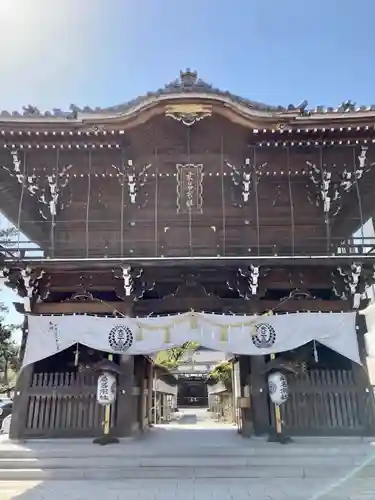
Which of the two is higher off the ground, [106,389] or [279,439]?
[106,389]

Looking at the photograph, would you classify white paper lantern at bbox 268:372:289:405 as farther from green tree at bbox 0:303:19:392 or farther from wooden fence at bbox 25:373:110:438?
green tree at bbox 0:303:19:392

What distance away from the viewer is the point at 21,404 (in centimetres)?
812

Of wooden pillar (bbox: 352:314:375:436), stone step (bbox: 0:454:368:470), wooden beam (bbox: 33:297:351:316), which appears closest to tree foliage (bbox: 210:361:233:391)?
wooden beam (bbox: 33:297:351:316)

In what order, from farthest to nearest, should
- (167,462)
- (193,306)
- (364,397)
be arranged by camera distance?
(193,306) < (364,397) < (167,462)

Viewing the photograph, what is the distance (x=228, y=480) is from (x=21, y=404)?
4.64 meters

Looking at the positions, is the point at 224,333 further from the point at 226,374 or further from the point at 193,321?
the point at 226,374

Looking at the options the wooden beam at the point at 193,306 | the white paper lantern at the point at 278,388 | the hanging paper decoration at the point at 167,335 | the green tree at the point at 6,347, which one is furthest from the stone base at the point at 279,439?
the green tree at the point at 6,347

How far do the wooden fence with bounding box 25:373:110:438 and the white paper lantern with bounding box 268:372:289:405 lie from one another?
3.38m

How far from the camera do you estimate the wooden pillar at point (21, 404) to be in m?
7.93

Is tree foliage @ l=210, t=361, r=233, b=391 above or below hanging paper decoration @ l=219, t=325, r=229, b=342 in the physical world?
below

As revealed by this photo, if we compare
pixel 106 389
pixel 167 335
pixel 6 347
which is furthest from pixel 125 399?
pixel 6 347

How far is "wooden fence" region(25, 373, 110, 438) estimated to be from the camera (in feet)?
26.3

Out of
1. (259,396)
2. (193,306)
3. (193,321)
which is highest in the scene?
(193,306)

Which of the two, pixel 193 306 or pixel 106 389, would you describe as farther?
pixel 193 306
